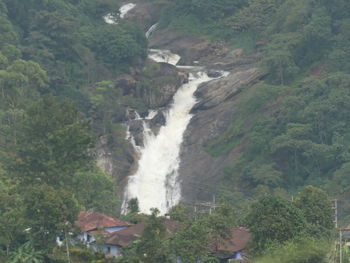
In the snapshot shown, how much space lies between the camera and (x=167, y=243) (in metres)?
61.6

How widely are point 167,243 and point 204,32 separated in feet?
179

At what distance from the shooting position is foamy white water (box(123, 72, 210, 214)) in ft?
288

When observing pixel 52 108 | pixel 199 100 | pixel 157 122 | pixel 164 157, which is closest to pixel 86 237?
pixel 52 108

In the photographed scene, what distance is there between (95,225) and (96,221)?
487 mm

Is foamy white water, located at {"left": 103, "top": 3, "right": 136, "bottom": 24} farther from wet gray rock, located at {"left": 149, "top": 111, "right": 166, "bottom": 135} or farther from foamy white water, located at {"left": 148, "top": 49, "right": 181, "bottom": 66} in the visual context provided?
wet gray rock, located at {"left": 149, "top": 111, "right": 166, "bottom": 135}

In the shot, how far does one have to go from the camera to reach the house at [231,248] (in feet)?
209

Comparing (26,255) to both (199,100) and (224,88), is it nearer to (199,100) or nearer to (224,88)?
(224,88)

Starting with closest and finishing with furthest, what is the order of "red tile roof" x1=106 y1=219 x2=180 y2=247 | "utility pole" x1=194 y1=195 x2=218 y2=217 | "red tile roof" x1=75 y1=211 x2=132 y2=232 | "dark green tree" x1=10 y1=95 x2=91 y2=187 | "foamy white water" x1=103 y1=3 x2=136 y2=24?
"red tile roof" x1=106 y1=219 x2=180 y2=247 → "red tile roof" x1=75 y1=211 x2=132 y2=232 → "dark green tree" x1=10 y1=95 x2=91 y2=187 → "utility pole" x1=194 y1=195 x2=218 y2=217 → "foamy white water" x1=103 y1=3 x2=136 y2=24

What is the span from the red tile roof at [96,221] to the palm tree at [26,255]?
577 centimetres

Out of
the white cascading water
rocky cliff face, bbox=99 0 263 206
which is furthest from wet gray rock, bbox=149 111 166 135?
the white cascading water

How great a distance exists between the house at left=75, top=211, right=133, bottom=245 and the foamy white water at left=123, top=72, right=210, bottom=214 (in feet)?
48.5

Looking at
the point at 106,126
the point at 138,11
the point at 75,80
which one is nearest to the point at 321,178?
the point at 106,126

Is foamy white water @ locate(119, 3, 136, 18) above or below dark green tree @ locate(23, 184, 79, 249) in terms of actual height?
above

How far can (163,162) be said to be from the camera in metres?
92.9
